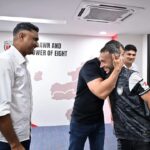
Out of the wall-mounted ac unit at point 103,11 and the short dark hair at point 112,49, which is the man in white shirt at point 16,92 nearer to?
the short dark hair at point 112,49

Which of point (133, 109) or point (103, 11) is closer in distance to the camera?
point (133, 109)

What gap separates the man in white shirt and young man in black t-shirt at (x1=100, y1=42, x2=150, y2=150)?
24.0 inches

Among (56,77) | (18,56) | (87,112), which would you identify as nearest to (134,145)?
(87,112)

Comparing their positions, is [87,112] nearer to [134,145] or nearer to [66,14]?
[134,145]

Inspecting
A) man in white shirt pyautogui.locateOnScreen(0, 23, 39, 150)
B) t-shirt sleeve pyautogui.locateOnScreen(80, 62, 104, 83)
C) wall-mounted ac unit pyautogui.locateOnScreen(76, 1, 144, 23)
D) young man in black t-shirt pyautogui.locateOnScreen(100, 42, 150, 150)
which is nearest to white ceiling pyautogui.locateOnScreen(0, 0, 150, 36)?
wall-mounted ac unit pyautogui.locateOnScreen(76, 1, 144, 23)

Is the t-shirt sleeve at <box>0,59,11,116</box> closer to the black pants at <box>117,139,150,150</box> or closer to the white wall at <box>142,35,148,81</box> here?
the black pants at <box>117,139,150,150</box>

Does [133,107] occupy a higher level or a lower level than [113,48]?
lower

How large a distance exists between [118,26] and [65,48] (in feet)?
4.77

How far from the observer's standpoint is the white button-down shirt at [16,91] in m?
1.08

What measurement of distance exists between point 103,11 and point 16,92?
2.05 meters

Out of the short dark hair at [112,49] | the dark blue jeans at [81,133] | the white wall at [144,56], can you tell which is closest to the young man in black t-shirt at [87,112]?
the dark blue jeans at [81,133]

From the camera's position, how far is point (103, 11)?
9.20 ft

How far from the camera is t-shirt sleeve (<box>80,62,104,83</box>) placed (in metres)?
1.55

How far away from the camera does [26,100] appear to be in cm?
126
